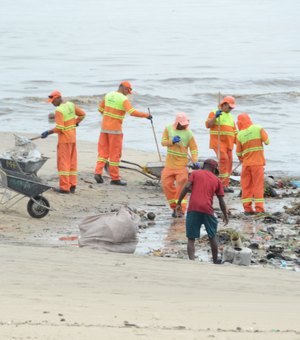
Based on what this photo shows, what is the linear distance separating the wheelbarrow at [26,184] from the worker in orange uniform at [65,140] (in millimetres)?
1928

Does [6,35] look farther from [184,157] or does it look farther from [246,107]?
[184,157]

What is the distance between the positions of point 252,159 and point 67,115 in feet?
10.3

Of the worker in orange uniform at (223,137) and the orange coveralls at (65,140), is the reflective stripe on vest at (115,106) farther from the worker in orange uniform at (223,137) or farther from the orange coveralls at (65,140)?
the worker in orange uniform at (223,137)

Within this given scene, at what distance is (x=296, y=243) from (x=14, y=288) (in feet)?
18.2

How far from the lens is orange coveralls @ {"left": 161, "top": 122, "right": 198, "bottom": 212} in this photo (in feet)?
52.9

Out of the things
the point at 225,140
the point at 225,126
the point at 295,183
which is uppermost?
the point at 225,126

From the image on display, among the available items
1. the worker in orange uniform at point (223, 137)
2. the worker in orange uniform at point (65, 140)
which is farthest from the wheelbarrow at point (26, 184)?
the worker in orange uniform at point (223, 137)

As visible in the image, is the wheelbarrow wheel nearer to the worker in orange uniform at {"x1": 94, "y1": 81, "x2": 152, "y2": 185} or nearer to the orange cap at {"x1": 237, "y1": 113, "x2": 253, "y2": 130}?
the worker in orange uniform at {"x1": 94, "y1": 81, "x2": 152, "y2": 185}

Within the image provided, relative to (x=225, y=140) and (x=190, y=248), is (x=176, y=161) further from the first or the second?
(x=190, y=248)

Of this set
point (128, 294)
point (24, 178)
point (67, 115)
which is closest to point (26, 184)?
point (24, 178)

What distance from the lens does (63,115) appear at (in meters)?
17.2

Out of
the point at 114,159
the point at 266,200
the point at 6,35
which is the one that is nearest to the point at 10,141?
the point at 114,159

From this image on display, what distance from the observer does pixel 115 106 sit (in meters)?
18.6

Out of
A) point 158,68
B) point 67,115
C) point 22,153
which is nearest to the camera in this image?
point 22,153
